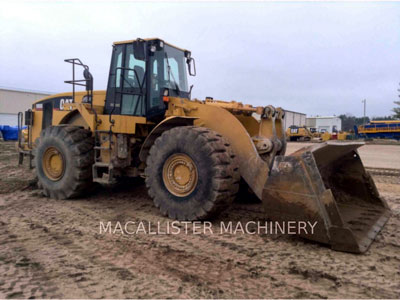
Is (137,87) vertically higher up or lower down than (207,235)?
higher up

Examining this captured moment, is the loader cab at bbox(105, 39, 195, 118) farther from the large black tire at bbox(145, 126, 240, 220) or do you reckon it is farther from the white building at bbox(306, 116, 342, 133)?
the white building at bbox(306, 116, 342, 133)

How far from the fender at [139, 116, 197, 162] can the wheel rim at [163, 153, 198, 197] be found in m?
0.64

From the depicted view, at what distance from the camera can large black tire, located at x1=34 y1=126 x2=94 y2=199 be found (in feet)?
20.5

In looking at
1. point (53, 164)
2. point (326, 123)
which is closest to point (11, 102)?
point (53, 164)

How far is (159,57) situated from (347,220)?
3.97 metres

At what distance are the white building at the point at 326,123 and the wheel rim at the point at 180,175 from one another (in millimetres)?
64823

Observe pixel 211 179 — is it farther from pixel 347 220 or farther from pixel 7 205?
pixel 7 205

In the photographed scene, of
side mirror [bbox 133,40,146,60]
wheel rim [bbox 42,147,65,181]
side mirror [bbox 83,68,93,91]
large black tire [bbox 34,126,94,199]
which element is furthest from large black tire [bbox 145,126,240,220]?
side mirror [bbox 83,68,93,91]

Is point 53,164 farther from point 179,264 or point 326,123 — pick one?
point 326,123

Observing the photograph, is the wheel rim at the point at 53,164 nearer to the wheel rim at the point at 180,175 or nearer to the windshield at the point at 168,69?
the windshield at the point at 168,69

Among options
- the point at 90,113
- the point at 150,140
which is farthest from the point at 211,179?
the point at 90,113

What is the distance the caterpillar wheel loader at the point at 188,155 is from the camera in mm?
3980

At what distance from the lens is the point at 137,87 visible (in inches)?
242

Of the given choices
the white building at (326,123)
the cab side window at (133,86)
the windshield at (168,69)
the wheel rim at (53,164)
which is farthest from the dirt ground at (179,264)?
the white building at (326,123)
